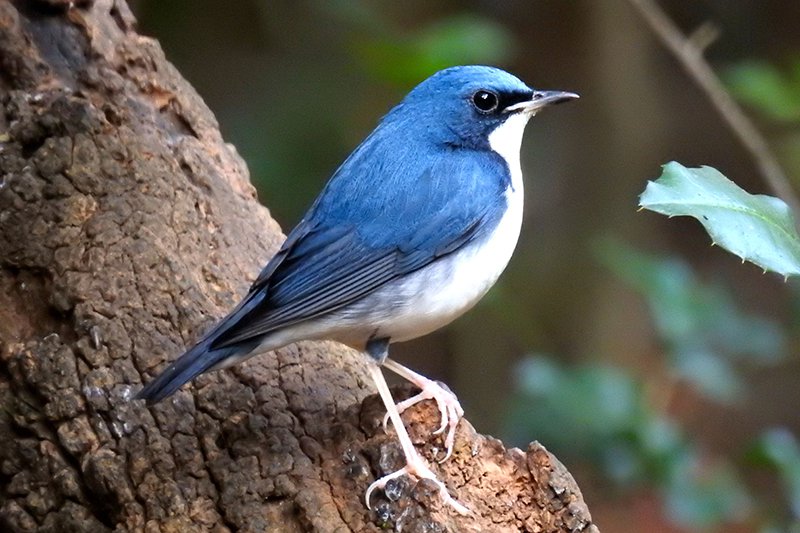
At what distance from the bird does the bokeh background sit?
1.28m

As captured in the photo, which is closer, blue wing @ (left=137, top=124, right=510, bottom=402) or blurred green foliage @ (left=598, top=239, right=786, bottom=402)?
blue wing @ (left=137, top=124, right=510, bottom=402)

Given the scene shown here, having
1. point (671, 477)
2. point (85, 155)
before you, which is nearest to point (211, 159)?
point (85, 155)

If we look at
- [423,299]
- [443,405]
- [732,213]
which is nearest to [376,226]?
[423,299]

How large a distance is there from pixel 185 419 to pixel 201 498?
0.90ft

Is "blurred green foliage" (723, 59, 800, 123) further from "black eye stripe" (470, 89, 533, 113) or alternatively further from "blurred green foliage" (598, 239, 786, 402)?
"black eye stripe" (470, 89, 533, 113)

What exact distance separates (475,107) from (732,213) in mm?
1496

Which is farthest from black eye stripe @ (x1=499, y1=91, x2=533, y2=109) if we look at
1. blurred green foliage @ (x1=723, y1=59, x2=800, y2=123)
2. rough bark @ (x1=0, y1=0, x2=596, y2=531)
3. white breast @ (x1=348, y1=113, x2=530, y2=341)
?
blurred green foliage @ (x1=723, y1=59, x2=800, y2=123)

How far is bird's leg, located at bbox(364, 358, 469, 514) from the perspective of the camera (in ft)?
9.89

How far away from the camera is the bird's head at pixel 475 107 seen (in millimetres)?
3820

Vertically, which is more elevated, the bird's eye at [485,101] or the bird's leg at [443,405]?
the bird's eye at [485,101]

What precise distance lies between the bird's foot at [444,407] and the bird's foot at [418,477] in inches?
6.2

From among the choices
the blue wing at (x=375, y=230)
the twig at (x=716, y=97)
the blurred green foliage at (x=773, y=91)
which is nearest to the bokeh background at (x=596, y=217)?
the blurred green foliage at (x=773, y=91)

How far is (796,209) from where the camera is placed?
15.7 ft

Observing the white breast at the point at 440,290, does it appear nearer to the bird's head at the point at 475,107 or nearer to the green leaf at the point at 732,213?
the bird's head at the point at 475,107
